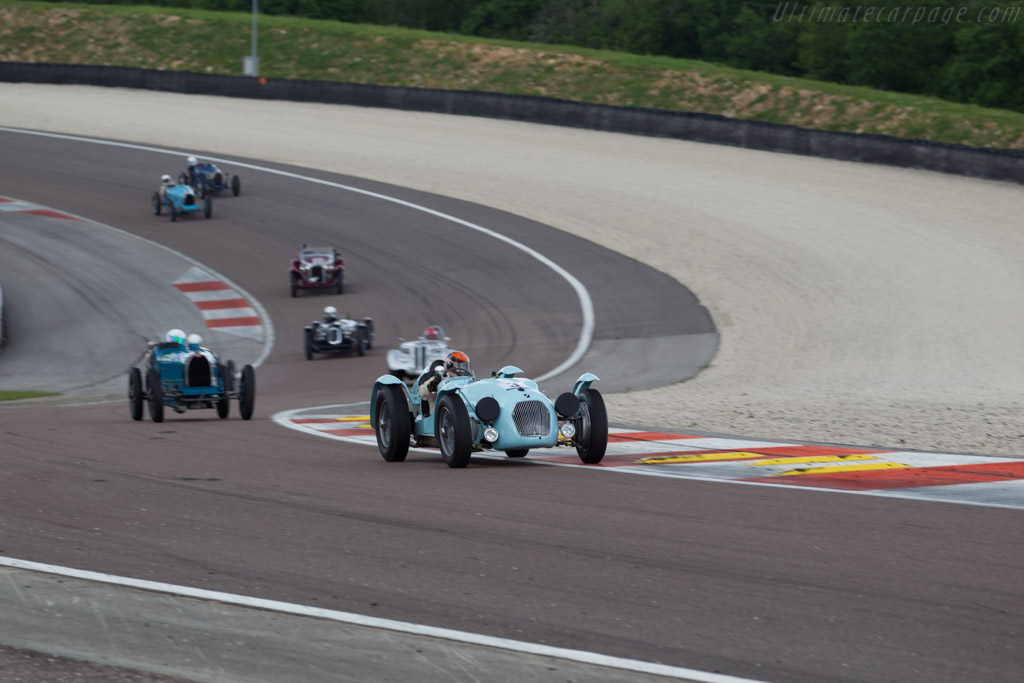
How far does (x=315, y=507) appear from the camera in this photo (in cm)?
859

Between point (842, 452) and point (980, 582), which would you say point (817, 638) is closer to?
point (980, 582)

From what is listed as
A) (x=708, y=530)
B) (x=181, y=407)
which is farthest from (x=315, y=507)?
(x=181, y=407)

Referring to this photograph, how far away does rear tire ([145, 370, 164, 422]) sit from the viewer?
15328mm

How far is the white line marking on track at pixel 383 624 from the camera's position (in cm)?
537

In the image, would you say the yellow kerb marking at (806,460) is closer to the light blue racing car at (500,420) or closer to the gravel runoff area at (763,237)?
the gravel runoff area at (763,237)

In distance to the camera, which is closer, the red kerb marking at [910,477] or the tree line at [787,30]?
the red kerb marking at [910,477]

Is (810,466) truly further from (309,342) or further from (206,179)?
(206,179)

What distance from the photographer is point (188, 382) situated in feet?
52.0

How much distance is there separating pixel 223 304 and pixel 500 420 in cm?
1802

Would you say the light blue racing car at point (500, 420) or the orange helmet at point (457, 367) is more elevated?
the orange helmet at point (457, 367)

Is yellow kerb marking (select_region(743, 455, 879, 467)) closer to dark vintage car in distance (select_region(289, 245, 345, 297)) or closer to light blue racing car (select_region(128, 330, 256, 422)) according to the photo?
light blue racing car (select_region(128, 330, 256, 422))

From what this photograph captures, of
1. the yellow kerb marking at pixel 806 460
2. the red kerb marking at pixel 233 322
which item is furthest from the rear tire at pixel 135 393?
the red kerb marking at pixel 233 322

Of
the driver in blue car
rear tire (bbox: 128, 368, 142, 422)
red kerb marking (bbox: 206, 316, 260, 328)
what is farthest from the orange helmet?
red kerb marking (bbox: 206, 316, 260, 328)

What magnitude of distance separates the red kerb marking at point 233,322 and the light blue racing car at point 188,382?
31.3ft
